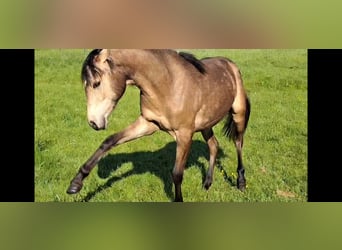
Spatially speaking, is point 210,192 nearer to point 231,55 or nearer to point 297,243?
point 297,243

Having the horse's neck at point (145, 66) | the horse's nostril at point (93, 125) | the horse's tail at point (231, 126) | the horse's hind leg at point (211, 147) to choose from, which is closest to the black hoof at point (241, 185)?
the horse's hind leg at point (211, 147)

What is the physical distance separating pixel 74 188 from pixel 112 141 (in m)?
0.32

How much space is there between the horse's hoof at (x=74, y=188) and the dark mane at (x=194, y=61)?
86 cm

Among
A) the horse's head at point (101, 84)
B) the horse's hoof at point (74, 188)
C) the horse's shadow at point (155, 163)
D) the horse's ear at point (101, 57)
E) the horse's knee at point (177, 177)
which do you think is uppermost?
the horse's ear at point (101, 57)

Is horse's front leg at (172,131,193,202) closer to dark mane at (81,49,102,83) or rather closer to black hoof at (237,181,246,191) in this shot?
black hoof at (237,181,246,191)

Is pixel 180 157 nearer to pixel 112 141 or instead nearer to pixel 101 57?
pixel 112 141

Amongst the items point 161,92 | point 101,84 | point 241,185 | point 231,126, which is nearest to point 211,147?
point 231,126

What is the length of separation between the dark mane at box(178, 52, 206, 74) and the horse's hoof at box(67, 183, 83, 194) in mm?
862

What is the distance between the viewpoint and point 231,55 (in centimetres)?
255

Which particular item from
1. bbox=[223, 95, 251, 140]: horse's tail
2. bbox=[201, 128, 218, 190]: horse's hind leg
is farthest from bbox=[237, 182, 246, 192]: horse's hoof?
bbox=[223, 95, 251, 140]: horse's tail

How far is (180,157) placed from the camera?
2.52 metres

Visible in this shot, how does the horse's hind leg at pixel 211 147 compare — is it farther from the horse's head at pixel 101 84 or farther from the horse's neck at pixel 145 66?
the horse's head at pixel 101 84

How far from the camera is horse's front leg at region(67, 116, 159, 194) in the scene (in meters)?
2.48

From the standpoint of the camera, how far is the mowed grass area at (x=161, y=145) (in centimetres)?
254
